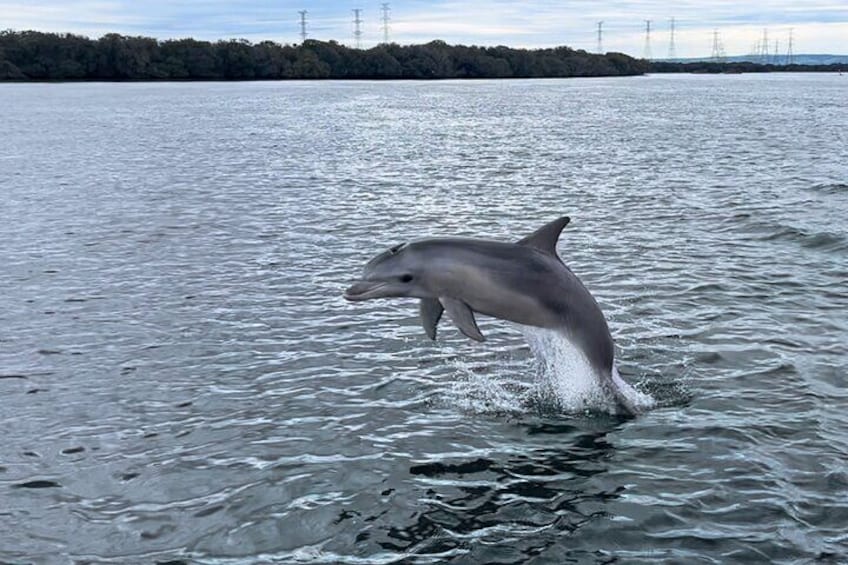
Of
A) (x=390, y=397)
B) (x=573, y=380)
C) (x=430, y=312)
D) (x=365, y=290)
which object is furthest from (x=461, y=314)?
(x=390, y=397)

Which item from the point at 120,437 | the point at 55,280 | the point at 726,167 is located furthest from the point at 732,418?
the point at 726,167

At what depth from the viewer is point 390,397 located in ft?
47.6

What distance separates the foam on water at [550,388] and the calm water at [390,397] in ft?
0.35

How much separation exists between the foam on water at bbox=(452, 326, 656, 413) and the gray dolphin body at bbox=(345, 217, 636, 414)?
0.45m

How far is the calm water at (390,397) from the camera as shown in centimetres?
1045

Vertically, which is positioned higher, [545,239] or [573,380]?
[545,239]

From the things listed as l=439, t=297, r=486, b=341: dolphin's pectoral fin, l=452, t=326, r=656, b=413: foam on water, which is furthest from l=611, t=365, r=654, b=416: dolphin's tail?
l=439, t=297, r=486, b=341: dolphin's pectoral fin

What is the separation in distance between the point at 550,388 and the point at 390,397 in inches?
98.8

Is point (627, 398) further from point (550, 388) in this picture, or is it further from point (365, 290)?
point (365, 290)

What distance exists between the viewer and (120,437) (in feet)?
42.9

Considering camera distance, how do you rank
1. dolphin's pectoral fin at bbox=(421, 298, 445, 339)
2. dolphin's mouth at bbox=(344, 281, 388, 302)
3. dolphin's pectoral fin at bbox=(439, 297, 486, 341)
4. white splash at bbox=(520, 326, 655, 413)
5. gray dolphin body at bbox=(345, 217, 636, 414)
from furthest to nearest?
white splash at bbox=(520, 326, 655, 413)
dolphin's pectoral fin at bbox=(421, 298, 445, 339)
dolphin's mouth at bbox=(344, 281, 388, 302)
gray dolphin body at bbox=(345, 217, 636, 414)
dolphin's pectoral fin at bbox=(439, 297, 486, 341)

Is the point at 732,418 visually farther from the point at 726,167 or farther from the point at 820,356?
the point at 726,167

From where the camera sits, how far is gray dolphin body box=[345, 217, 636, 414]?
12.5 m

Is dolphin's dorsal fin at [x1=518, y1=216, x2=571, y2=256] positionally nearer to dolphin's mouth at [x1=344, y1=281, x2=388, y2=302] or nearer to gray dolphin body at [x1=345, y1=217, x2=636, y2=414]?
gray dolphin body at [x1=345, y1=217, x2=636, y2=414]
